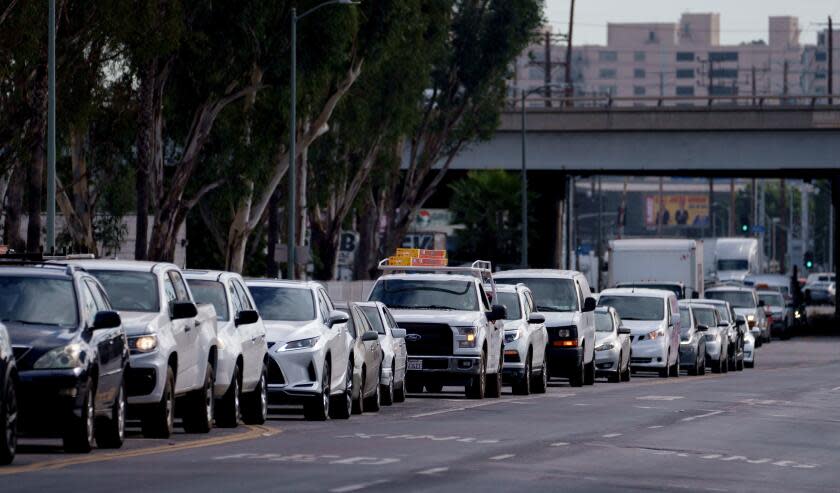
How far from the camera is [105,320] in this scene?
17250 millimetres

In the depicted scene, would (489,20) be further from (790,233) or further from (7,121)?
(790,233)

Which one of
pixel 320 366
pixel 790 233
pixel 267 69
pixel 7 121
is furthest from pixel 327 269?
pixel 790 233

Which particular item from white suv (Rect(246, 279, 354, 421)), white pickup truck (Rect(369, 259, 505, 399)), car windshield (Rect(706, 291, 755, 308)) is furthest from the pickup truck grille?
car windshield (Rect(706, 291, 755, 308))

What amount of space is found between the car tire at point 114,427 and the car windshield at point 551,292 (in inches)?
753

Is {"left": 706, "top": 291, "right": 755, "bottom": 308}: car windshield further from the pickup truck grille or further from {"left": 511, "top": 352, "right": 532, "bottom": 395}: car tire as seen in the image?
the pickup truck grille

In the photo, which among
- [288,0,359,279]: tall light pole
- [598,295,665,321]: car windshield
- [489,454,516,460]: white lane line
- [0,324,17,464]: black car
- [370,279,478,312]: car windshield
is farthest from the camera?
[288,0,359,279]: tall light pole

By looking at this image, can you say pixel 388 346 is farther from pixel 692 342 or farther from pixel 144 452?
pixel 692 342

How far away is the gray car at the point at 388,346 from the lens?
28.8 m

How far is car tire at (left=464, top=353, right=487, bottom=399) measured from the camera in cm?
3091

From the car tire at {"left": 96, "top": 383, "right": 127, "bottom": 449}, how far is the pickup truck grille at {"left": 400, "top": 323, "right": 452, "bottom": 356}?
12.6m

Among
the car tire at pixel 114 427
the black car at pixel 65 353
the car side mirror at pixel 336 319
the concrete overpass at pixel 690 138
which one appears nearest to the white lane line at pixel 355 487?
the black car at pixel 65 353

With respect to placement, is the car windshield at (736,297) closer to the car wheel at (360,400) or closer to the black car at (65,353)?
the car wheel at (360,400)

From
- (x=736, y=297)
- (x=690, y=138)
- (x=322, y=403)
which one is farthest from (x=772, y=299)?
(x=322, y=403)

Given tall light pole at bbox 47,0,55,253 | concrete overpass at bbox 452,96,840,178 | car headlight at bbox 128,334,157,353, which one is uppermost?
concrete overpass at bbox 452,96,840,178
